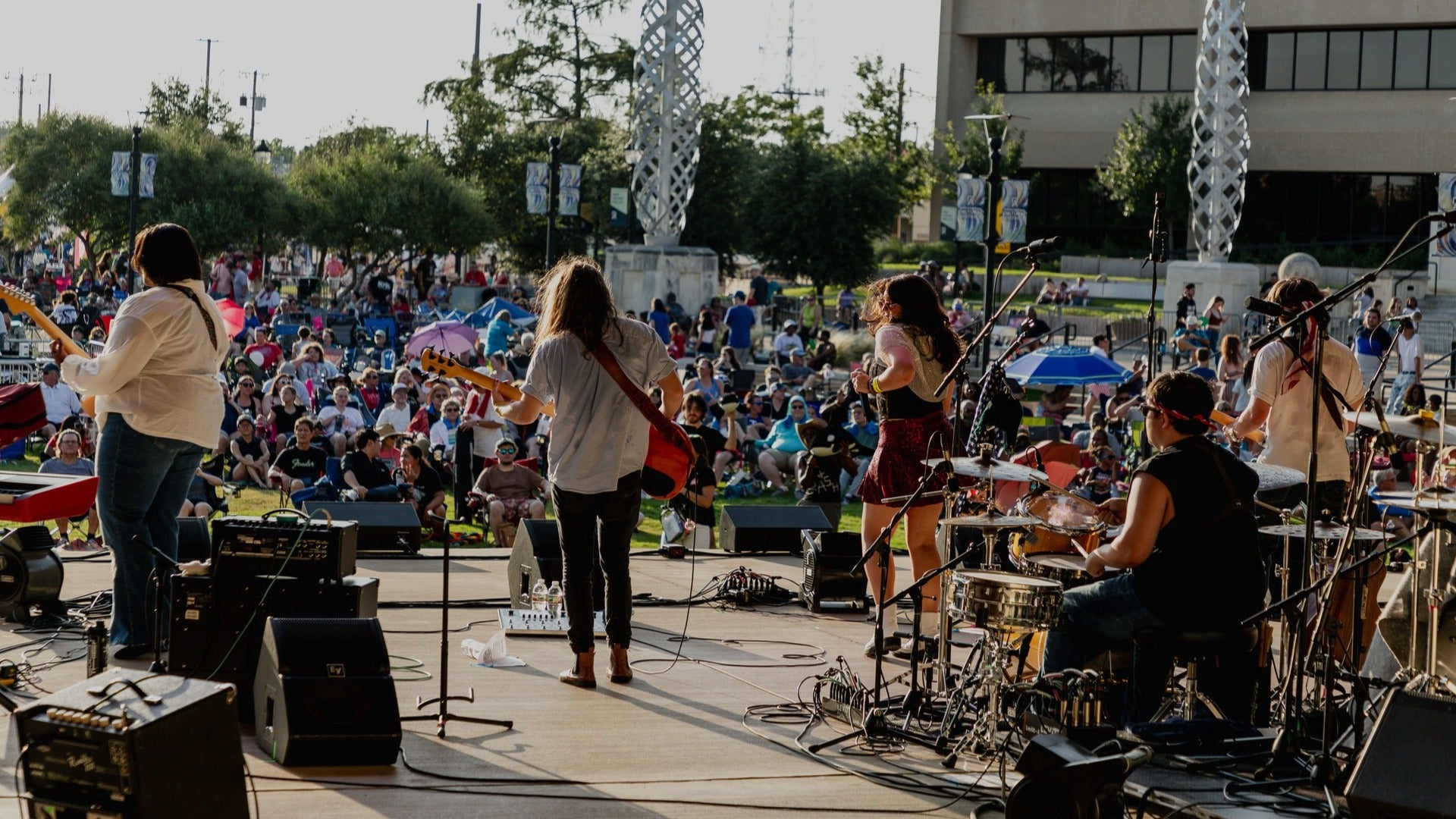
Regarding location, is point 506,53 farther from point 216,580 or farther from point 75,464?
point 216,580

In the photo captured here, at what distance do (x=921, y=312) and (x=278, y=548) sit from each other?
2746 millimetres

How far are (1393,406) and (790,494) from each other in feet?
21.4

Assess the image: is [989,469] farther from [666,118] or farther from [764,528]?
[666,118]

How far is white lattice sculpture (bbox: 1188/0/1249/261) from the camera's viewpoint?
90.7 ft

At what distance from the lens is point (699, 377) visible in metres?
19.7

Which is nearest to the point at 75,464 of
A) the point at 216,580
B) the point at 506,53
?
the point at 216,580

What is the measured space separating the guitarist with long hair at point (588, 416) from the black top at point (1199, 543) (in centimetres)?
193

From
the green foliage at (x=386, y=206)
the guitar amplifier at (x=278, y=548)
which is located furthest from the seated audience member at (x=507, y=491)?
→ the green foliage at (x=386, y=206)

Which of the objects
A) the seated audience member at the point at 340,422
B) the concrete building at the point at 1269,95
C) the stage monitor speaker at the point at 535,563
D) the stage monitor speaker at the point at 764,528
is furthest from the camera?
the concrete building at the point at 1269,95

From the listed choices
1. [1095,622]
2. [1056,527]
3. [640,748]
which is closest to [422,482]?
[640,748]

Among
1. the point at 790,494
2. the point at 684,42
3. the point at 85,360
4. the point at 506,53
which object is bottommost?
the point at 790,494

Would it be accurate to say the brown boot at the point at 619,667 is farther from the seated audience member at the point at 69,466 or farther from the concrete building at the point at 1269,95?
the concrete building at the point at 1269,95

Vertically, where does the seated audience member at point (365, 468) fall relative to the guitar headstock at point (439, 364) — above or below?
below

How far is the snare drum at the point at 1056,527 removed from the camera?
19.5ft
